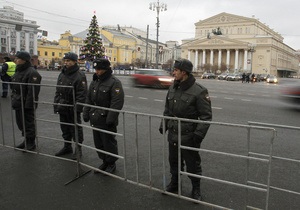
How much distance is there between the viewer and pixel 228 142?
6656 millimetres

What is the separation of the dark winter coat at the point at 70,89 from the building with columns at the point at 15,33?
279 feet

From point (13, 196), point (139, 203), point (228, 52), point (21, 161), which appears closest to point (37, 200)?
point (13, 196)

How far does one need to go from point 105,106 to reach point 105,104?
0.11ft

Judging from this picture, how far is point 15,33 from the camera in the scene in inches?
3472

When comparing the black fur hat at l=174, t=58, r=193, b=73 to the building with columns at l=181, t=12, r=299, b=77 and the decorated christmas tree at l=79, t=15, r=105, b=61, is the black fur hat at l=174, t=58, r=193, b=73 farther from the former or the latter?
the building with columns at l=181, t=12, r=299, b=77

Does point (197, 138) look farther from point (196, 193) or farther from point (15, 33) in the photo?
point (15, 33)

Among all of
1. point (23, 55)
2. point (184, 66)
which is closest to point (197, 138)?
point (184, 66)

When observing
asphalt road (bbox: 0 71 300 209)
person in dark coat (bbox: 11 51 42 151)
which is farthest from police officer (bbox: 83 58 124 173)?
person in dark coat (bbox: 11 51 42 151)

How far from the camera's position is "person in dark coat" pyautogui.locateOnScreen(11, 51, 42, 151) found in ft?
18.9

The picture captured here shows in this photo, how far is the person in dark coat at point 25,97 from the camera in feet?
18.9

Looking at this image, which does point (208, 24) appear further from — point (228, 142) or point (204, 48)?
point (228, 142)

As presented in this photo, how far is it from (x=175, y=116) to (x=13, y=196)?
240 cm

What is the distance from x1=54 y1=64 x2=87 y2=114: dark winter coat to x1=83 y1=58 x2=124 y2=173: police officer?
2.04ft

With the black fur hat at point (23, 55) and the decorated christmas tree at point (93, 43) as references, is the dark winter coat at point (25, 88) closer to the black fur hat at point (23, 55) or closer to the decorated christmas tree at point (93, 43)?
the black fur hat at point (23, 55)
